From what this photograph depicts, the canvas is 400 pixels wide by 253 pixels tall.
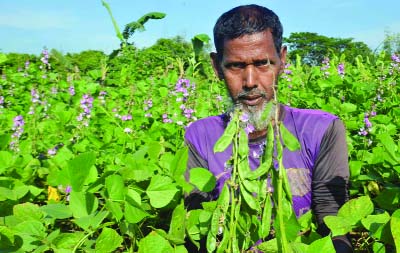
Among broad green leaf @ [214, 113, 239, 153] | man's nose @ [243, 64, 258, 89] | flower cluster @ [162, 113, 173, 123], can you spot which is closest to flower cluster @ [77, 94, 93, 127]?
flower cluster @ [162, 113, 173, 123]

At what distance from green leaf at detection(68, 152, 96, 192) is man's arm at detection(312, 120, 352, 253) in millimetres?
970

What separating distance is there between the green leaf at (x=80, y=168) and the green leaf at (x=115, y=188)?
0.18ft

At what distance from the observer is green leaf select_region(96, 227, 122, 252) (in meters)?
1.10

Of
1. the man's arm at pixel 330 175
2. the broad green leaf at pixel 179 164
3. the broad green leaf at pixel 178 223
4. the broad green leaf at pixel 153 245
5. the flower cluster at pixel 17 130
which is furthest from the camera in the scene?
the flower cluster at pixel 17 130

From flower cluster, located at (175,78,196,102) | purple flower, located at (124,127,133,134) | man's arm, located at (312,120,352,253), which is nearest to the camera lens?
man's arm, located at (312,120,352,253)

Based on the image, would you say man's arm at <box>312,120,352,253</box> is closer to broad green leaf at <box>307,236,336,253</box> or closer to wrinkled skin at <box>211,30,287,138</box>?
wrinkled skin at <box>211,30,287,138</box>

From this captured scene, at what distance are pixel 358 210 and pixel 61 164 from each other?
69.6 inches

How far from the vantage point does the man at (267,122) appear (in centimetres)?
189

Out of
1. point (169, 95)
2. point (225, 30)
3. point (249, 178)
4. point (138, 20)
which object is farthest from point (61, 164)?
point (138, 20)

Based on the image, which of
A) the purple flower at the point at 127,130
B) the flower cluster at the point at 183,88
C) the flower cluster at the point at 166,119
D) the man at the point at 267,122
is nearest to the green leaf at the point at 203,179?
the man at the point at 267,122

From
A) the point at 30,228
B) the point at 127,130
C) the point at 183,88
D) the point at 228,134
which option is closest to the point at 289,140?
the point at 228,134

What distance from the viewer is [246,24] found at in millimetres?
1979

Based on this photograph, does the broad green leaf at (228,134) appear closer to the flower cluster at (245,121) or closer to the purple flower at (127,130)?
the flower cluster at (245,121)

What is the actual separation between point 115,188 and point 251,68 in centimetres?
95
